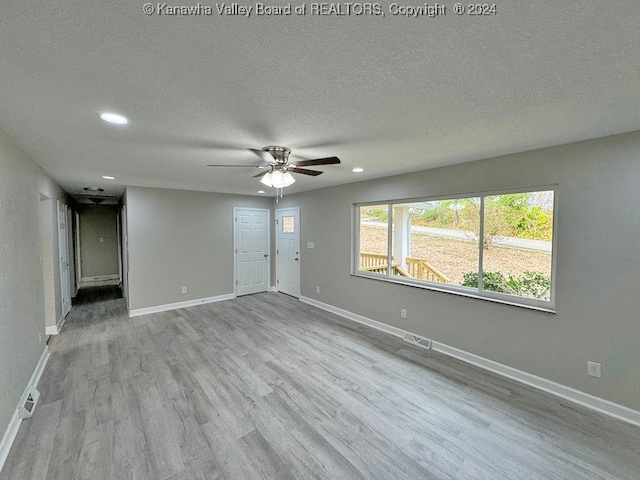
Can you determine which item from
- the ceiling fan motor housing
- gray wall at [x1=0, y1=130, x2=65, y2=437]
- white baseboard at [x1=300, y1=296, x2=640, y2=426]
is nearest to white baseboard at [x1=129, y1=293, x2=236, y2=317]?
gray wall at [x1=0, y1=130, x2=65, y2=437]

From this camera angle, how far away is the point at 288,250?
19.9 ft

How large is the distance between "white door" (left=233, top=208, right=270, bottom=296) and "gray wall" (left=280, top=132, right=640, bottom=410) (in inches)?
162

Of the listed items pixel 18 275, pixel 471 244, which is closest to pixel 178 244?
pixel 18 275

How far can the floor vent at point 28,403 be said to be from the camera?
2.08 m

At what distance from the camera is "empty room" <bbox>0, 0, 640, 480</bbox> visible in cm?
112

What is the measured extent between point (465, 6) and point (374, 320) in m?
3.88

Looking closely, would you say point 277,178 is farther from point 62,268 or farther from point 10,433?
point 62,268

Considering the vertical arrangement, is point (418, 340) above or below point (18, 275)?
below

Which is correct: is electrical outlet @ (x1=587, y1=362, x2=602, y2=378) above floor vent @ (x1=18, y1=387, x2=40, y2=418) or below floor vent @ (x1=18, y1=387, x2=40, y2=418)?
above

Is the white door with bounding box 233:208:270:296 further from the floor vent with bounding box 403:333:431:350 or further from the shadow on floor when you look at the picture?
the floor vent with bounding box 403:333:431:350

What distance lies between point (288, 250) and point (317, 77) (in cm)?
487

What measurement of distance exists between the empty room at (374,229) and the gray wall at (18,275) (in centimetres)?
3

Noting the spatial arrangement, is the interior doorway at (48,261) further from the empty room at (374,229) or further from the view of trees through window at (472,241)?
the view of trees through window at (472,241)

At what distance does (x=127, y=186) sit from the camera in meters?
4.57
